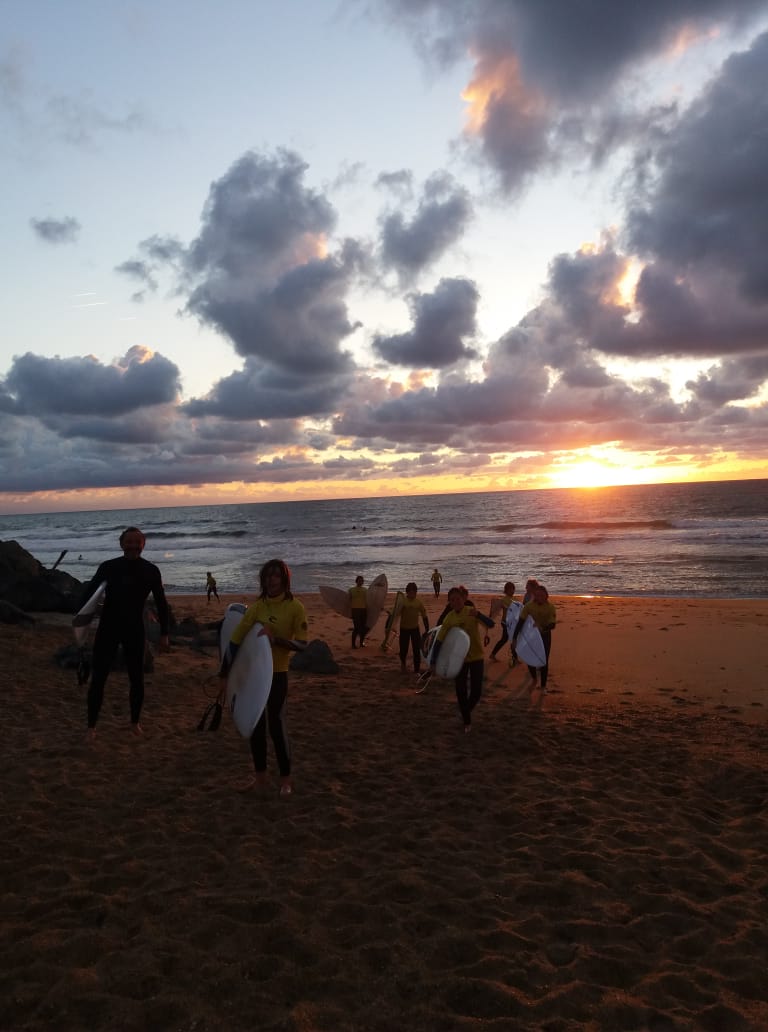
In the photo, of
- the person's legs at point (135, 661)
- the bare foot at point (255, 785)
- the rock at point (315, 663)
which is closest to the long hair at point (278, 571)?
the bare foot at point (255, 785)

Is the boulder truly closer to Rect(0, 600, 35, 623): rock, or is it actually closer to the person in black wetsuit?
Rect(0, 600, 35, 623): rock

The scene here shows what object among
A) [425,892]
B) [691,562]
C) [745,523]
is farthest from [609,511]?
[425,892]

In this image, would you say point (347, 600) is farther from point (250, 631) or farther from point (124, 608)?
point (250, 631)

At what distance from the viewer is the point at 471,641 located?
6336 millimetres

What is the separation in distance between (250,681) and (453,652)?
251 centimetres

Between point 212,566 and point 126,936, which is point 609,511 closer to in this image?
point 212,566

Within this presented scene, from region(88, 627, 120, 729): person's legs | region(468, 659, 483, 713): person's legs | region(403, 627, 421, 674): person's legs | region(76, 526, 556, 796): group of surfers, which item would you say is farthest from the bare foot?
region(403, 627, 421, 674): person's legs

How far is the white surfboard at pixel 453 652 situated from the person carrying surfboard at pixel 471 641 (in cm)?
4

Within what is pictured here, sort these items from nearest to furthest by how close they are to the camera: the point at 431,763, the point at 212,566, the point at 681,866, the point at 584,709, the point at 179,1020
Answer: the point at 179,1020, the point at 681,866, the point at 431,763, the point at 584,709, the point at 212,566

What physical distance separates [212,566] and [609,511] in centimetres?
5128

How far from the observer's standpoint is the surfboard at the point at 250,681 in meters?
4.44

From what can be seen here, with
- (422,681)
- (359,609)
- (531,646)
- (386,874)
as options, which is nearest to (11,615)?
(359,609)

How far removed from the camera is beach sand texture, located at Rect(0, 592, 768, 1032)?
2.65m

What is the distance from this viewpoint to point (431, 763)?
5.68m
